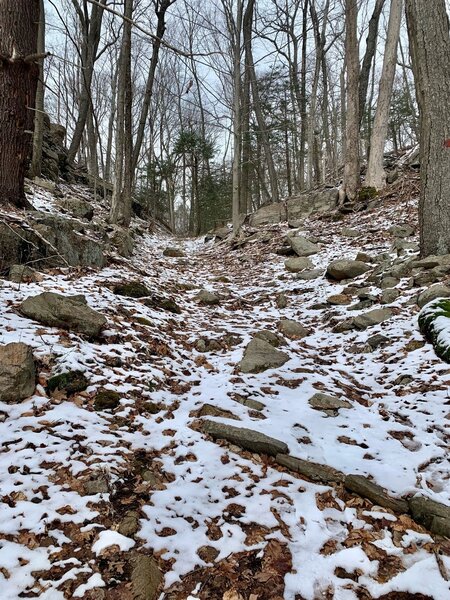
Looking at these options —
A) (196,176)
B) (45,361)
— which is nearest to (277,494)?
(45,361)

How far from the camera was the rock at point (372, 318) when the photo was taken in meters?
5.15

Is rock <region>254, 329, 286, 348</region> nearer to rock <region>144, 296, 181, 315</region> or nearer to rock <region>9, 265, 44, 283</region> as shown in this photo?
rock <region>144, 296, 181, 315</region>

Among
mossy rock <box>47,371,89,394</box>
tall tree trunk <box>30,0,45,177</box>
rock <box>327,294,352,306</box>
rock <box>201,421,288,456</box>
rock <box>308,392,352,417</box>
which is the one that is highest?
tall tree trunk <box>30,0,45,177</box>

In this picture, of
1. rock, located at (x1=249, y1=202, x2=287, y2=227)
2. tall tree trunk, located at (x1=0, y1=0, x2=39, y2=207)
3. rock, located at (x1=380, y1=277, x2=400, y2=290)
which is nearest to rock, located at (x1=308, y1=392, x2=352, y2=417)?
rock, located at (x1=380, y1=277, x2=400, y2=290)

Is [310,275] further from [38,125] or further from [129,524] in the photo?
[38,125]

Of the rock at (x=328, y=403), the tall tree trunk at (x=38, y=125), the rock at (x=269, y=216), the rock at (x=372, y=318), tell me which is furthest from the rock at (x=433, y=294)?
the tall tree trunk at (x=38, y=125)

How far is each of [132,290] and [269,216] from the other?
9821 mm

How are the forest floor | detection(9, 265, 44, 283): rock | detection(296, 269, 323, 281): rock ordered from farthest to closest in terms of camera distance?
detection(296, 269, 323, 281): rock, detection(9, 265, 44, 283): rock, the forest floor

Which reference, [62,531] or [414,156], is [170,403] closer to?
[62,531]

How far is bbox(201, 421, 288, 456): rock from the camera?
A: 3039 mm

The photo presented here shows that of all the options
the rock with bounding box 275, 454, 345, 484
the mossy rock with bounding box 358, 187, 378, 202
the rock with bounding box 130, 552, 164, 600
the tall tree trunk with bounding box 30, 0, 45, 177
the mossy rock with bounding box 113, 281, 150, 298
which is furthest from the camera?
the mossy rock with bounding box 358, 187, 378, 202

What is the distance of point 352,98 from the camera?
1127cm

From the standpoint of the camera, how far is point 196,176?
22734mm

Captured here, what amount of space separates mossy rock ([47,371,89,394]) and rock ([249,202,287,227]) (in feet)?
39.2
